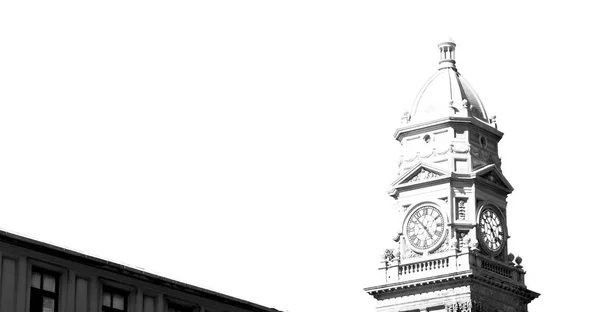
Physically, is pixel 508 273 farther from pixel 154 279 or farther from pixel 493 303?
pixel 154 279

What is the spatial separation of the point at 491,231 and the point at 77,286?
2918 inches

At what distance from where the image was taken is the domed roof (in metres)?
156

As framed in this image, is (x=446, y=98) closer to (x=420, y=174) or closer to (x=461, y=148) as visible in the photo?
(x=461, y=148)

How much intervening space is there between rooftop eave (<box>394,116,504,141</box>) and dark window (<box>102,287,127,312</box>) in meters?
67.9

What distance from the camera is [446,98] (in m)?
156

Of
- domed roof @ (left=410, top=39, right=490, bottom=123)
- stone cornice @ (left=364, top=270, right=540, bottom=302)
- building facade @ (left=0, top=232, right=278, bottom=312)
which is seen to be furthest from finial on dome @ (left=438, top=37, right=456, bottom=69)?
building facade @ (left=0, top=232, right=278, bottom=312)

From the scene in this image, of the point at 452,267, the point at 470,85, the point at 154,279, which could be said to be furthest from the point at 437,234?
the point at 154,279

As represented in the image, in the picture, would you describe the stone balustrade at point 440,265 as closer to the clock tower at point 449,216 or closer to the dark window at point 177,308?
the clock tower at point 449,216

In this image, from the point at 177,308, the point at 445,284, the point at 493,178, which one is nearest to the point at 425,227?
the point at 445,284

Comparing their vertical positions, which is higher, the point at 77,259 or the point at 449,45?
the point at 449,45

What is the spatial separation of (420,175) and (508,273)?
1135 centimetres

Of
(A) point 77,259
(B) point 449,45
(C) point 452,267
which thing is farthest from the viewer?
(B) point 449,45

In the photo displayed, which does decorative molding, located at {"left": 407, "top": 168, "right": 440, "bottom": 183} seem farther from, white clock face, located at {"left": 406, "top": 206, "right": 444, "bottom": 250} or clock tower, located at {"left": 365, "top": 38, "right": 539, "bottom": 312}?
white clock face, located at {"left": 406, "top": 206, "right": 444, "bottom": 250}

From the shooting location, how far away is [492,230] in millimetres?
156250
